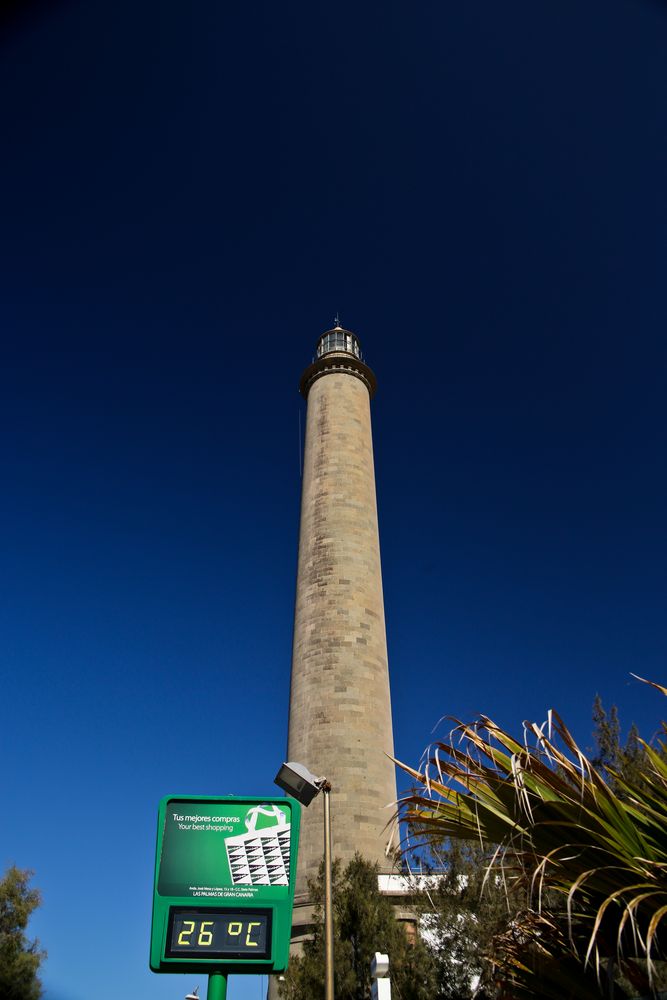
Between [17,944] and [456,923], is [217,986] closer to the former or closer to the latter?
[456,923]

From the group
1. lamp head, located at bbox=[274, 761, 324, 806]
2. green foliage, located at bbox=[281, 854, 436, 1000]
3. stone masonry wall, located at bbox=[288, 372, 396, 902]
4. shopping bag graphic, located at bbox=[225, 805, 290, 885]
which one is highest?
stone masonry wall, located at bbox=[288, 372, 396, 902]

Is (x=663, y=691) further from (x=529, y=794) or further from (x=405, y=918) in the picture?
(x=405, y=918)

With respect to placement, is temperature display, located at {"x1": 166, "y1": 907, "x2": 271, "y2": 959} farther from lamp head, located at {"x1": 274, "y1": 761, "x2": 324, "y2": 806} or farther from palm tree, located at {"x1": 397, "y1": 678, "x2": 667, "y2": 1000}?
lamp head, located at {"x1": 274, "y1": 761, "x2": 324, "y2": 806}

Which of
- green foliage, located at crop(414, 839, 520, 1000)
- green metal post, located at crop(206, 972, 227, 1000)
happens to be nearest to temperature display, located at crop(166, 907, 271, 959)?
green metal post, located at crop(206, 972, 227, 1000)

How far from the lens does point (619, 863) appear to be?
4.87 meters

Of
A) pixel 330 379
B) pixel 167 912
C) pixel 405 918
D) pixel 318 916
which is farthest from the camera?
pixel 330 379

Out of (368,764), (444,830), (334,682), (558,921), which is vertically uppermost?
(334,682)

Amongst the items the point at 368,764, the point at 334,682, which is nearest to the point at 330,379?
the point at 334,682

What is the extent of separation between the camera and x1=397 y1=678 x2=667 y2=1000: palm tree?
4754 mm

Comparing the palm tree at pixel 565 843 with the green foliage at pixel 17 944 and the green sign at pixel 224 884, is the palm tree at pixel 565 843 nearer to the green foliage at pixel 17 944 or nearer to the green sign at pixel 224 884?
the green sign at pixel 224 884

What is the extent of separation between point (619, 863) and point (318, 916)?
46.8ft

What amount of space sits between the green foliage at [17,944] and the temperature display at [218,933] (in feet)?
60.5

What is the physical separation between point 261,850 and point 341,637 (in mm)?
17550

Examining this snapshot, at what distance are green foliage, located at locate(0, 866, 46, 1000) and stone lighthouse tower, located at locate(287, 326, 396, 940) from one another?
7.58 m
